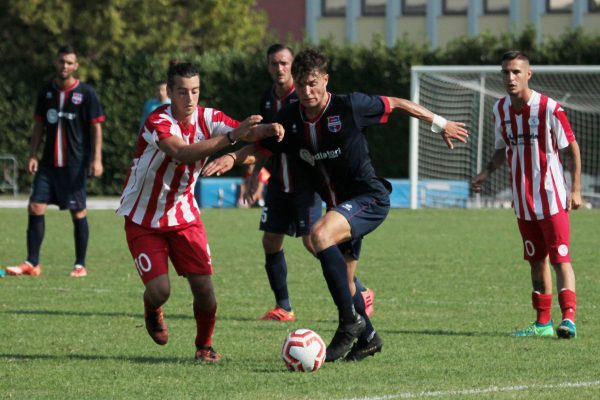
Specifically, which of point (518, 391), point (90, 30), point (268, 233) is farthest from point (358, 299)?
point (90, 30)

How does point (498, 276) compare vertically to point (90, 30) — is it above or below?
below

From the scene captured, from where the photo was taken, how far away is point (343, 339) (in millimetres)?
7516

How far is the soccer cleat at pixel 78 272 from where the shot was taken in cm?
1287

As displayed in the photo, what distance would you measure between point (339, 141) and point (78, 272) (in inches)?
233

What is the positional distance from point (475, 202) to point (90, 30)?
10.9m

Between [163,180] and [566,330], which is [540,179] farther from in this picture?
[163,180]

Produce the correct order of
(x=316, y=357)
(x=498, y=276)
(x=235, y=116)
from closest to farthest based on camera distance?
(x=316, y=357) < (x=498, y=276) < (x=235, y=116)

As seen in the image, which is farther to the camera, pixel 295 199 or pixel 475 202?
pixel 475 202

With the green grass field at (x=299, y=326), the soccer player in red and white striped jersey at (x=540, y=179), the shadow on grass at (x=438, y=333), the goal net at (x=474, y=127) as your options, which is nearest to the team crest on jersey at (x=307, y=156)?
the green grass field at (x=299, y=326)

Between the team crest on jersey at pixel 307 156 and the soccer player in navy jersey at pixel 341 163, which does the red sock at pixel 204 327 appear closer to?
the soccer player in navy jersey at pixel 341 163

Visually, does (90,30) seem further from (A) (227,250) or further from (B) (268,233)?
(B) (268,233)

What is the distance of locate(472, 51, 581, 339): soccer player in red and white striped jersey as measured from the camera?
891 cm

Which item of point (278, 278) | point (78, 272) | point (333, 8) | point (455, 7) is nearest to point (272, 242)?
point (278, 278)

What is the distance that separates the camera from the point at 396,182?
82.0 feet
